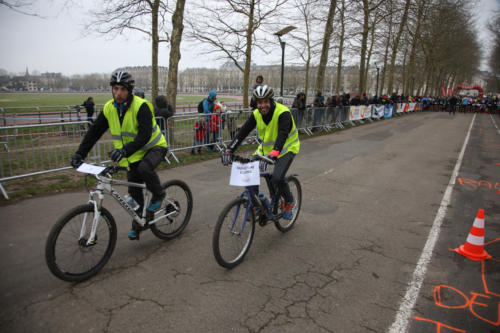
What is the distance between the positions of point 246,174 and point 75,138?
255 inches

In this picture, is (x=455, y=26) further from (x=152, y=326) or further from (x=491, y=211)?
(x=152, y=326)

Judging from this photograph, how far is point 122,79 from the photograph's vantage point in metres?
3.55

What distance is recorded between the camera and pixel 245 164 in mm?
3699

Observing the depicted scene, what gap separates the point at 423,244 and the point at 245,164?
9.27ft

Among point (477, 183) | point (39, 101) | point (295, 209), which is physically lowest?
point (477, 183)

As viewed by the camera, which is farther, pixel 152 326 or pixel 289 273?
pixel 289 273

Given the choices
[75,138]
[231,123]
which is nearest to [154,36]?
[231,123]

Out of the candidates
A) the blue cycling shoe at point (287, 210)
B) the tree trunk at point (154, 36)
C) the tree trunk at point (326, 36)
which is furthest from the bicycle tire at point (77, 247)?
the tree trunk at point (326, 36)

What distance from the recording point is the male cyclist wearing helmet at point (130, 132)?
3.58 metres

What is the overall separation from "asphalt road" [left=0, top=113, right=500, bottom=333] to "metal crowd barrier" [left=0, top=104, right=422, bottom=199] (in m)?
1.60

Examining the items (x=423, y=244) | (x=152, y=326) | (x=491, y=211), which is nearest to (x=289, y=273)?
(x=152, y=326)

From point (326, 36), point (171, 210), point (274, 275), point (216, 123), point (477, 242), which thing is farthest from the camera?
point (326, 36)

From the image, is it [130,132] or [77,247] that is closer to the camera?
[77,247]

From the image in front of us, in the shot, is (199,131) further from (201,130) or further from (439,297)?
(439,297)
